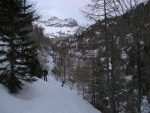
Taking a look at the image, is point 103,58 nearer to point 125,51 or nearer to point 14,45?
point 125,51

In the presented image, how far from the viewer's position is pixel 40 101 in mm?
24203

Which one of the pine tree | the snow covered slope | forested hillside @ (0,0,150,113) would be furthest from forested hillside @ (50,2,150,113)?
the pine tree

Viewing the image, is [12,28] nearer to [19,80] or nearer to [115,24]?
[19,80]

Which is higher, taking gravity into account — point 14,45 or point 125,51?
point 14,45

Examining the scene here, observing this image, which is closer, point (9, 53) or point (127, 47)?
point (127, 47)

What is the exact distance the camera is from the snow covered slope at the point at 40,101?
21.3 metres

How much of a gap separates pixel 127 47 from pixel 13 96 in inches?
370

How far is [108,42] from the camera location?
70.2 feet

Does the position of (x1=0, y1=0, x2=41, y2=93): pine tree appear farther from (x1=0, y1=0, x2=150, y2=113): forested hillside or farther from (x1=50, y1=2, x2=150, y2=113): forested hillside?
(x1=50, y1=2, x2=150, y2=113): forested hillside

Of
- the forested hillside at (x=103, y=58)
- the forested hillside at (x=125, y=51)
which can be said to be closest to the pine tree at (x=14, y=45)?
the forested hillside at (x=103, y=58)

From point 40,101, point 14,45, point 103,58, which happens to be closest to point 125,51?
point 103,58

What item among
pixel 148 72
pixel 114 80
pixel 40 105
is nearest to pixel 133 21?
pixel 148 72

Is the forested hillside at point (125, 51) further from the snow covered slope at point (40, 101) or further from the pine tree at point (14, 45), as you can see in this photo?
the pine tree at point (14, 45)

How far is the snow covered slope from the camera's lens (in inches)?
837
